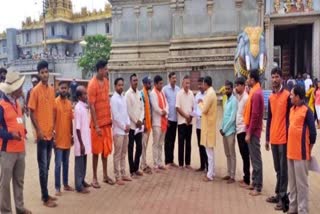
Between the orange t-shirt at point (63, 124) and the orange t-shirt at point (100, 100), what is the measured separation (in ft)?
1.44

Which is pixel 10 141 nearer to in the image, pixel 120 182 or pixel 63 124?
pixel 63 124

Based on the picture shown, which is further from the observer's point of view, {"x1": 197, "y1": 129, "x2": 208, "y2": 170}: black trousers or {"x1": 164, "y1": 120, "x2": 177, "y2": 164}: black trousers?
{"x1": 164, "y1": 120, "x2": 177, "y2": 164}: black trousers

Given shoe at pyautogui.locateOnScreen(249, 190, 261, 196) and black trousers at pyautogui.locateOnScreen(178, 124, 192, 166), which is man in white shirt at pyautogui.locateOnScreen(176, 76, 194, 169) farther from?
shoe at pyautogui.locateOnScreen(249, 190, 261, 196)

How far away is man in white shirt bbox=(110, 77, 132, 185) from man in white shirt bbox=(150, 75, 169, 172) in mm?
916

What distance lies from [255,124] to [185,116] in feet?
6.78

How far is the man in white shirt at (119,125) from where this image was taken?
664cm

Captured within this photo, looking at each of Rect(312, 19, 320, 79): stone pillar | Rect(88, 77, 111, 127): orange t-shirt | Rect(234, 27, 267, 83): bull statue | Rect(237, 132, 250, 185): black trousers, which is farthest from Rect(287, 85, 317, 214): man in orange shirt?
Rect(312, 19, 320, 79): stone pillar

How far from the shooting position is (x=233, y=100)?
668 cm

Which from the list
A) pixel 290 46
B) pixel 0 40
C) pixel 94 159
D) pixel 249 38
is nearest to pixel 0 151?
pixel 94 159

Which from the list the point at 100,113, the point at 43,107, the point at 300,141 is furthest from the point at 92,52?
the point at 300,141

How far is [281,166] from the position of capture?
206 inches

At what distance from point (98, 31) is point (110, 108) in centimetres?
5781

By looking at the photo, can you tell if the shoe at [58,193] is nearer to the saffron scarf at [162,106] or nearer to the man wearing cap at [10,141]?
the man wearing cap at [10,141]

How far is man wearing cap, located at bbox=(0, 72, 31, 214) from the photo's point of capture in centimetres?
470
